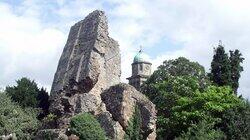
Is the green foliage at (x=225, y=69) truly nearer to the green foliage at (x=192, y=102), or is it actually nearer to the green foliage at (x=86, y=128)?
the green foliage at (x=192, y=102)

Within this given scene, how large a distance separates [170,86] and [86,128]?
2112 centimetres

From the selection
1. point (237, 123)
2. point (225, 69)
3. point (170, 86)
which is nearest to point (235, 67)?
point (225, 69)

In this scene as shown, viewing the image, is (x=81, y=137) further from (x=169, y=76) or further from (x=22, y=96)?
(x=169, y=76)

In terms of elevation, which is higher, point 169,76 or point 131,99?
point 169,76

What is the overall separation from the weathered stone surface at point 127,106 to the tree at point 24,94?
10.2 metres

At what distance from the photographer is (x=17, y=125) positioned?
41.8 m

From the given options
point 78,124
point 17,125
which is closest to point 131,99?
point 78,124

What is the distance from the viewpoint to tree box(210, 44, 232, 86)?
5559 cm

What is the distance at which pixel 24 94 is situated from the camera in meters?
46.0

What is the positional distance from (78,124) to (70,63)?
27.1ft

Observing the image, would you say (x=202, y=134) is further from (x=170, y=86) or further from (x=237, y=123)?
(x=170, y=86)

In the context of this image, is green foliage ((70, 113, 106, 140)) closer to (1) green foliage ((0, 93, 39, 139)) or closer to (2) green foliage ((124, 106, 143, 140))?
(2) green foliage ((124, 106, 143, 140))

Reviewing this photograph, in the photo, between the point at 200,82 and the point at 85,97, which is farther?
the point at 200,82

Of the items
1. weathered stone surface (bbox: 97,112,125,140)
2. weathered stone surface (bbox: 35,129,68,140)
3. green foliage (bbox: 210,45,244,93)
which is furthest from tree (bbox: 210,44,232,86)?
weathered stone surface (bbox: 35,129,68,140)
